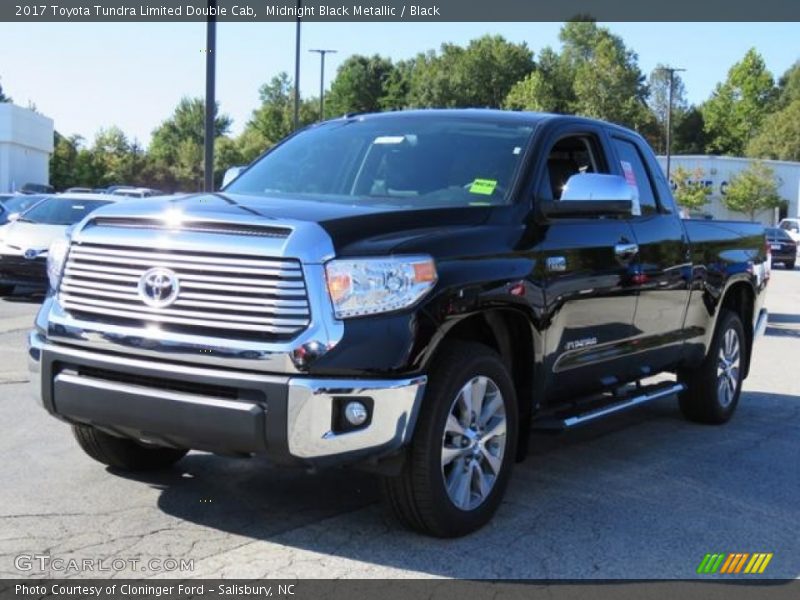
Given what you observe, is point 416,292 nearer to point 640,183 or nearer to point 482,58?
point 640,183

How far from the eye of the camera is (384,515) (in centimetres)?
457

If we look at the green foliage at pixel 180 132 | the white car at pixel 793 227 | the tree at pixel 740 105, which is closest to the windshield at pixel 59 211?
the white car at pixel 793 227

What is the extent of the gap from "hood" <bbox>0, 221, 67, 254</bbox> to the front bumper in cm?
992

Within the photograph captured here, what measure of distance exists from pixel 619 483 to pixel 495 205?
6.01ft

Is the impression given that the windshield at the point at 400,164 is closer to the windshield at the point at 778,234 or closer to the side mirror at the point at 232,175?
the side mirror at the point at 232,175

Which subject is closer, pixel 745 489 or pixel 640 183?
Result: pixel 745 489

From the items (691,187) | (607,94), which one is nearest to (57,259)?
(691,187)

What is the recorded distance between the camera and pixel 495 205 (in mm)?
4715

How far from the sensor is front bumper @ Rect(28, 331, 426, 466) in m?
3.69

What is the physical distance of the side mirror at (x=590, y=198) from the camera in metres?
4.91

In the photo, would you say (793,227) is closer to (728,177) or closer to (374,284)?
(728,177)

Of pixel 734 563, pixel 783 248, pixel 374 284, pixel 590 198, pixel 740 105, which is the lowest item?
pixel 734 563

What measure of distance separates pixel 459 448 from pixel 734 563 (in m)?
1.32

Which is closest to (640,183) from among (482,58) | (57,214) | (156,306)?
(156,306)
